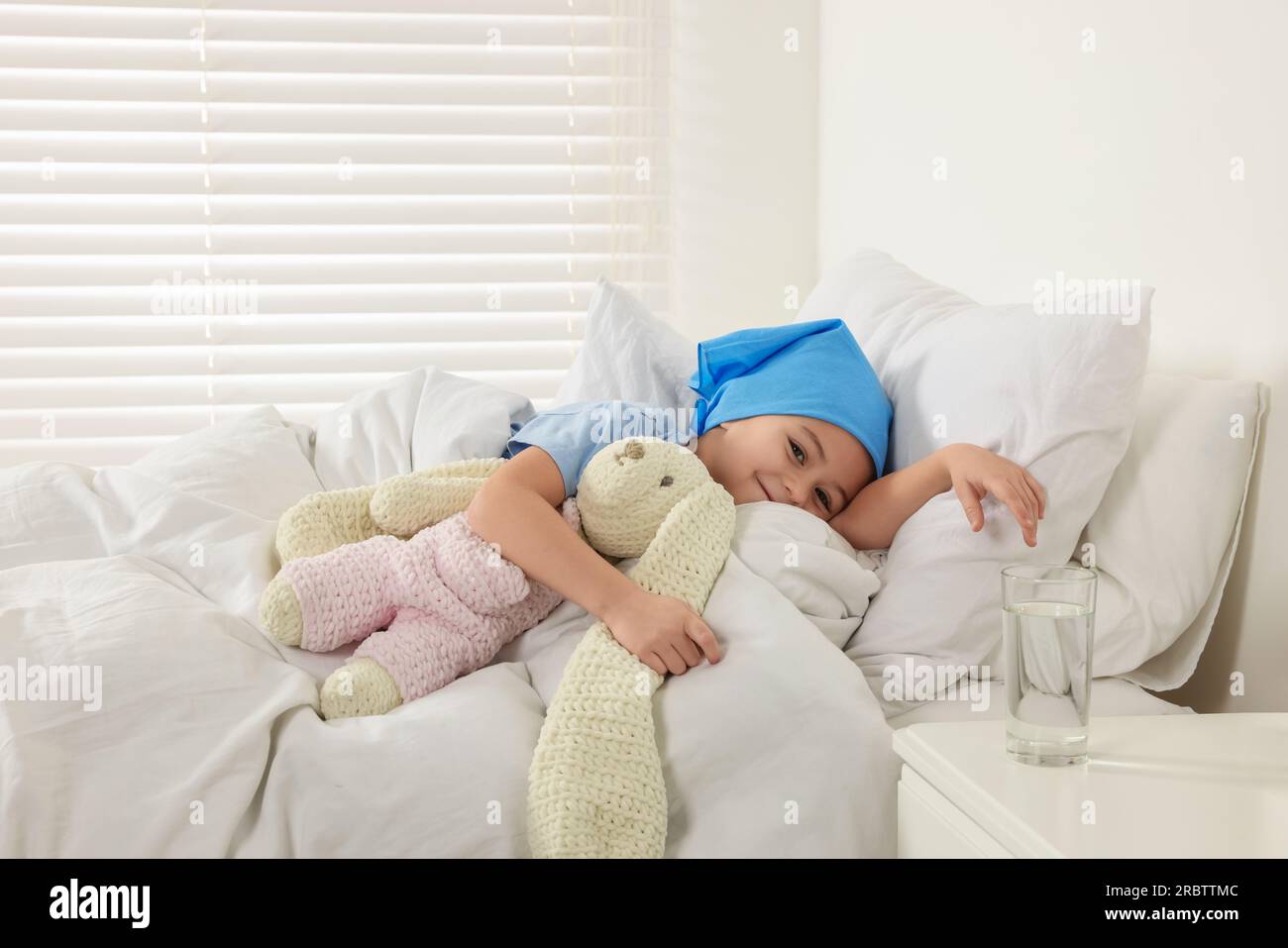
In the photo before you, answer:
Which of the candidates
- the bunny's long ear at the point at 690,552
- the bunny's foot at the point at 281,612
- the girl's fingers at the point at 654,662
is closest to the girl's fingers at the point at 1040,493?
the bunny's long ear at the point at 690,552

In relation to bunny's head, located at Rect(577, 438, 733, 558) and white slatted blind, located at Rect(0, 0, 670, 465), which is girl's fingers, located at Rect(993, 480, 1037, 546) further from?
white slatted blind, located at Rect(0, 0, 670, 465)

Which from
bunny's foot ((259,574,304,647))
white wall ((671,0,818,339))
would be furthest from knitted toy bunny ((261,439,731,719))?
white wall ((671,0,818,339))

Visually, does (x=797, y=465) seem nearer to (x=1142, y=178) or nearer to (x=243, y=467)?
(x=1142, y=178)

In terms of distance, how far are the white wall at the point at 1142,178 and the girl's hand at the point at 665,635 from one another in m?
0.52

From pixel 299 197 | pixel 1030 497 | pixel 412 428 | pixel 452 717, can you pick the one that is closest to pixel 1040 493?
pixel 1030 497

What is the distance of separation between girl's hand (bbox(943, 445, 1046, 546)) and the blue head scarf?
167mm

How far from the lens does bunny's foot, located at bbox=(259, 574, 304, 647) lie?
3.09 ft

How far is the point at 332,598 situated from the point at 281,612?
4 cm

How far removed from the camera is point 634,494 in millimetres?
1019

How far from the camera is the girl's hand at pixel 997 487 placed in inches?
38.1

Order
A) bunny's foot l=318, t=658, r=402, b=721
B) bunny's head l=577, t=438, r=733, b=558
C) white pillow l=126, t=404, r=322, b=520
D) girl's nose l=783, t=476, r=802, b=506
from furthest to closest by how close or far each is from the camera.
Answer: white pillow l=126, t=404, r=322, b=520 → girl's nose l=783, t=476, r=802, b=506 → bunny's head l=577, t=438, r=733, b=558 → bunny's foot l=318, t=658, r=402, b=721

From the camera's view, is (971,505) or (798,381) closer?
(971,505)

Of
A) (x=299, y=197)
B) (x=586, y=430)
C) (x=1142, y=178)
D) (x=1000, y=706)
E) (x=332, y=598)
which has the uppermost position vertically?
(x=299, y=197)
